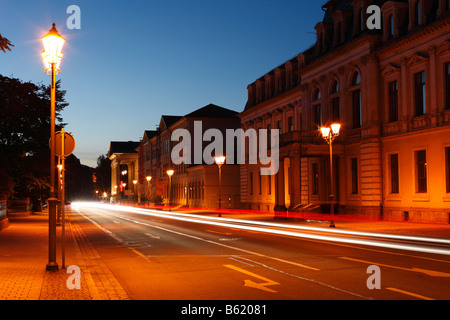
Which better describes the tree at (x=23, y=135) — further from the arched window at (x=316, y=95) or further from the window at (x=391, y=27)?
the window at (x=391, y=27)

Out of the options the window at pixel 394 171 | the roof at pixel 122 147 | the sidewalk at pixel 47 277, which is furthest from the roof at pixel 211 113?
the roof at pixel 122 147

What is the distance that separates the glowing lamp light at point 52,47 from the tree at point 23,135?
25726 mm

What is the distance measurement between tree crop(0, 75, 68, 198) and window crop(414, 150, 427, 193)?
90.0ft

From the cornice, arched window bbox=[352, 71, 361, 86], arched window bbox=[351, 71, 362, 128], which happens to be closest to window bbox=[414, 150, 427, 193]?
arched window bbox=[351, 71, 362, 128]

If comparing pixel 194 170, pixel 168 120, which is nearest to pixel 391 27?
pixel 194 170

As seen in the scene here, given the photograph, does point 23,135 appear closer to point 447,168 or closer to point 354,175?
point 354,175

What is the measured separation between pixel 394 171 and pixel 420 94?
5528mm

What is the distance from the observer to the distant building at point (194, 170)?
72500 millimetres

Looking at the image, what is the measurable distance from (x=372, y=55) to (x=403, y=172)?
8.15 metres

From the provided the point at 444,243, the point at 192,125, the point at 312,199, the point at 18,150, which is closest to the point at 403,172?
the point at 312,199

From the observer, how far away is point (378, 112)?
117 ft
